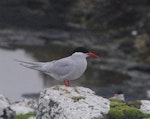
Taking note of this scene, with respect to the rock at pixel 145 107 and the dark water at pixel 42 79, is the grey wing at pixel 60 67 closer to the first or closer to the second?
the rock at pixel 145 107

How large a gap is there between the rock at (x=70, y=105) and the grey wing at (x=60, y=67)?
0.52m

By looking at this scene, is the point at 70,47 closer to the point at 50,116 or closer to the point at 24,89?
the point at 24,89

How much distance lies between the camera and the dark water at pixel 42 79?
96.7ft

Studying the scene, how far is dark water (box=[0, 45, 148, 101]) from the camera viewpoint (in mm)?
29469

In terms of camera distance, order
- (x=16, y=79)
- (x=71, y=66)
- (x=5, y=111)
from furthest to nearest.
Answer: (x=16, y=79) < (x=5, y=111) < (x=71, y=66)

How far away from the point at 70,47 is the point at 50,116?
24.3 meters

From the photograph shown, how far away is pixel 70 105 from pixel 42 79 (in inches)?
683

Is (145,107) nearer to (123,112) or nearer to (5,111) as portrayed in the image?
(123,112)

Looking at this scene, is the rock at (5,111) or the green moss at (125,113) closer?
the green moss at (125,113)

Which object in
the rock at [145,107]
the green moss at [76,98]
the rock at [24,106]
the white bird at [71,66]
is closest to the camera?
the green moss at [76,98]

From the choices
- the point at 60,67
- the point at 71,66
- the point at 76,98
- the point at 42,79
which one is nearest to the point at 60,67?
the point at 60,67

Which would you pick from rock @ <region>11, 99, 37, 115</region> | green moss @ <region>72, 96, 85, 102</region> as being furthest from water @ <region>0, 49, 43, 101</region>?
green moss @ <region>72, 96, 85, 102</region>

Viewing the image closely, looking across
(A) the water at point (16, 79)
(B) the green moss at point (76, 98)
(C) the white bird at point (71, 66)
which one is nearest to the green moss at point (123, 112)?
(B) the green moss at point (76, 98)

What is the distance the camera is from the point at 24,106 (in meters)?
19.0
